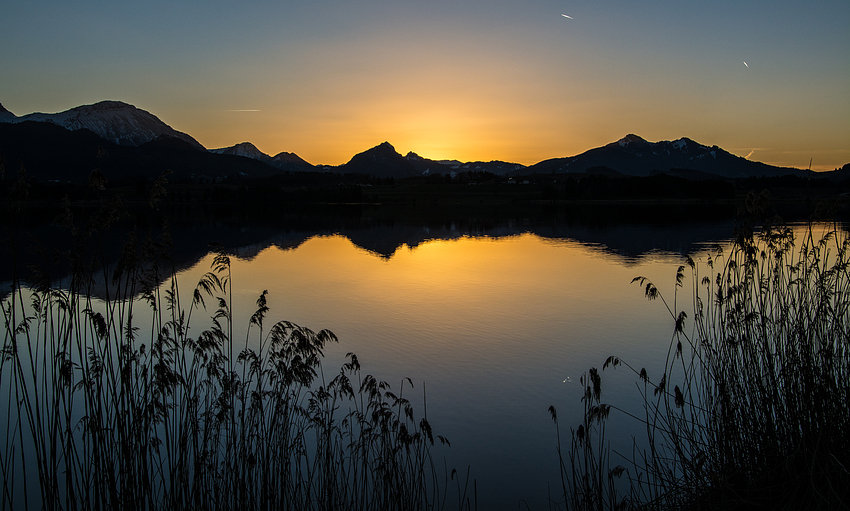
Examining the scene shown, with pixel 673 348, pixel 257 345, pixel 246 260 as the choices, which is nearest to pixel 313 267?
pixel 246 260

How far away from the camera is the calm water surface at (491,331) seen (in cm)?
621

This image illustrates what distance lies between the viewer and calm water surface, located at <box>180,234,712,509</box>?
20.4 feet

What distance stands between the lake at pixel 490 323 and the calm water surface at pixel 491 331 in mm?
26

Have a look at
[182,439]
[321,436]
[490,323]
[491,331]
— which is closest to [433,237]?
[490,323]

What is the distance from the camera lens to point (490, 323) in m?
11.5

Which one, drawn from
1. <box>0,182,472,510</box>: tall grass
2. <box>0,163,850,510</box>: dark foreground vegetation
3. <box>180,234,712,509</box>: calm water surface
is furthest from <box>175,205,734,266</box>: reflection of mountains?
<box>0,182,472,510</box>: tall grass

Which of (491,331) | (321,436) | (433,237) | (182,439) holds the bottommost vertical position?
(491,331)

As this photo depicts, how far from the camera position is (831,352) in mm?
4805

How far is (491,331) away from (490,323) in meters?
0.68

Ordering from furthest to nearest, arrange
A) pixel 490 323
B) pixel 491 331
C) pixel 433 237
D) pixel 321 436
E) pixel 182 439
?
pixel 433 237 → pixel 490 323 → pixel 491 331 → pixel 321 436 → pixel 182 439

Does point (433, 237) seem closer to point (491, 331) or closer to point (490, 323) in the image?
point (490, 323)

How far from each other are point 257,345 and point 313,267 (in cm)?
1127

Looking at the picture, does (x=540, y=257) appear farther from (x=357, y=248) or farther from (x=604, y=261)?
(x=357, y=248)

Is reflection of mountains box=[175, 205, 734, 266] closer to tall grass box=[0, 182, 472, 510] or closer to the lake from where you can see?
the lake
